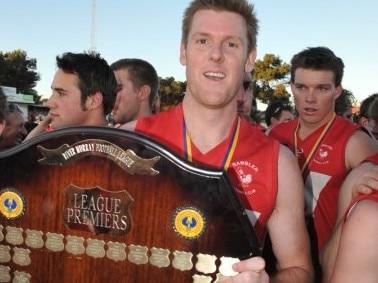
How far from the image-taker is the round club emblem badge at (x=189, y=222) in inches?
57.0

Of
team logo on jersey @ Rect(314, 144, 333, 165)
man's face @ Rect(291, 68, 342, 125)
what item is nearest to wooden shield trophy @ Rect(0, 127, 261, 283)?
team logo on jersey @ Rect(314, 144, 333, 165)

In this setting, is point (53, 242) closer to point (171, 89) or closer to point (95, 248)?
point (95, 248)

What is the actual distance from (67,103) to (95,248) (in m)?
1.42

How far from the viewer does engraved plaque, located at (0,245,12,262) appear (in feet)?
5.29

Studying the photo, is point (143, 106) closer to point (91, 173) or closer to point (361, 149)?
point (361, 149)

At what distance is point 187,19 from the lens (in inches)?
82.2

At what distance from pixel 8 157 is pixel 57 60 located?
1373 millimetres

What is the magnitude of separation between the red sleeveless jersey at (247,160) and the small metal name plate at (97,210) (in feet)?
1.37

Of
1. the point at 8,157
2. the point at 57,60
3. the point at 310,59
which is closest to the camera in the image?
the point at 8,157

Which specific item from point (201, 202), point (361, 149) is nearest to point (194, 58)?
point (201, 202)

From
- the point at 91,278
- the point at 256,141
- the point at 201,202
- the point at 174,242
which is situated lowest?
the point at 91,278

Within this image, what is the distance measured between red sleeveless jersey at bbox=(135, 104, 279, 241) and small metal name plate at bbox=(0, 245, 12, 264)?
2.30 feet

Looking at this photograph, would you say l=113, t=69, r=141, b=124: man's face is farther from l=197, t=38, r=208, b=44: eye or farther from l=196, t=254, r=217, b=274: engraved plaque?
l=196, t=254, r=217, b=274: engraved plaque

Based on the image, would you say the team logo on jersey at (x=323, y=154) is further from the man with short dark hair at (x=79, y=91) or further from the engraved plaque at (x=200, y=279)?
the engraved plaque at (x=200, y=279)
